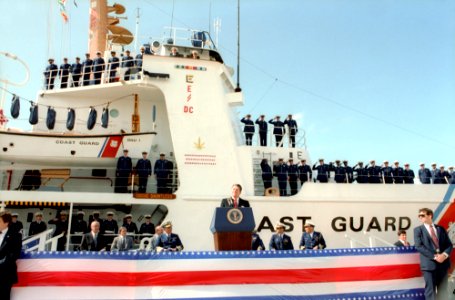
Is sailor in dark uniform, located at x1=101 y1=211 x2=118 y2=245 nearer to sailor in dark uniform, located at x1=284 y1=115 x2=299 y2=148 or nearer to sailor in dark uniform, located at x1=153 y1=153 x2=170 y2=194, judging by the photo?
sailor in dark uniform, located at x1=153 y1=153 x2=170 y2=194

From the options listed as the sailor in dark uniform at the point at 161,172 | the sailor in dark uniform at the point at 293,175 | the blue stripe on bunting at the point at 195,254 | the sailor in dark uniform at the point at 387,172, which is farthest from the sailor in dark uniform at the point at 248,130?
the blue stripe on bunting at the point at 195,254

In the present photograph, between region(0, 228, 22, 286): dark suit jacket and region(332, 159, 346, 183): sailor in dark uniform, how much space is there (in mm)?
9417

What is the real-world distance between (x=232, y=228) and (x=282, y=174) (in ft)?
18.9

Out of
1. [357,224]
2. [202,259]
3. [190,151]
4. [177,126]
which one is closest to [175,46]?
[177,126]

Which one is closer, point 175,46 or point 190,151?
point 190,151

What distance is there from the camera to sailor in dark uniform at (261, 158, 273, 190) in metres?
10.2

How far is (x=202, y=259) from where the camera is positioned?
4.23m

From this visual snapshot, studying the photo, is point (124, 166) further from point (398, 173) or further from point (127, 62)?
point (398, 173)

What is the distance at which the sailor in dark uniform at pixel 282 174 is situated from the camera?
1013cm

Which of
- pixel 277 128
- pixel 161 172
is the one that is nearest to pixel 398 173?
pixel 277 128

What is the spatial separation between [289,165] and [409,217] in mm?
3591

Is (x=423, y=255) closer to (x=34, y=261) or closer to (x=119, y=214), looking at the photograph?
(x=34, y=261)

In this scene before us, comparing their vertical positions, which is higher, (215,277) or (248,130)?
(248,130)

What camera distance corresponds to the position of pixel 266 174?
10.2m
